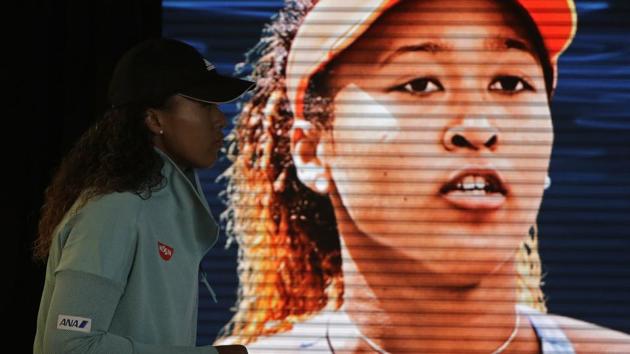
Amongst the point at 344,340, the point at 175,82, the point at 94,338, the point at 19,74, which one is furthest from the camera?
the point at 344,340

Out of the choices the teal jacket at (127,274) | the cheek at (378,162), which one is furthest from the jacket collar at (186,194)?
the cheek at (378,162)

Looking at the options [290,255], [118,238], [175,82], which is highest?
[175,82]

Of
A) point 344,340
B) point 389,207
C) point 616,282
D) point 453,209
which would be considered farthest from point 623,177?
point 344,340

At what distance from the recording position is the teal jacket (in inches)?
63.7

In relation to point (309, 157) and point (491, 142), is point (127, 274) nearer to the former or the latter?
point (309, 157)

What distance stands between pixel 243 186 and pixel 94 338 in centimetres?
309

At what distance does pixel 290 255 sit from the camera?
4.69 m

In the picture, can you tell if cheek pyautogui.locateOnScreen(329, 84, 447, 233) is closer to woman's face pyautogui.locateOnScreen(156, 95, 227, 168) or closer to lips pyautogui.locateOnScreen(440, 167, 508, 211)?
lips pyautogui.locateOnScreen(440, 167, 508, 211)

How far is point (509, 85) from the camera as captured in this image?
464cm

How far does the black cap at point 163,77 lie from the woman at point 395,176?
284 centimetres

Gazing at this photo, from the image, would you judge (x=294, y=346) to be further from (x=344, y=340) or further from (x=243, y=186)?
(x=243, y=186)

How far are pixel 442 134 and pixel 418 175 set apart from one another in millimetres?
226

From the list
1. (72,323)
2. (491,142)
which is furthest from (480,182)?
(72,323)

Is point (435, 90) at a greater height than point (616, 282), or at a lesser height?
greater
